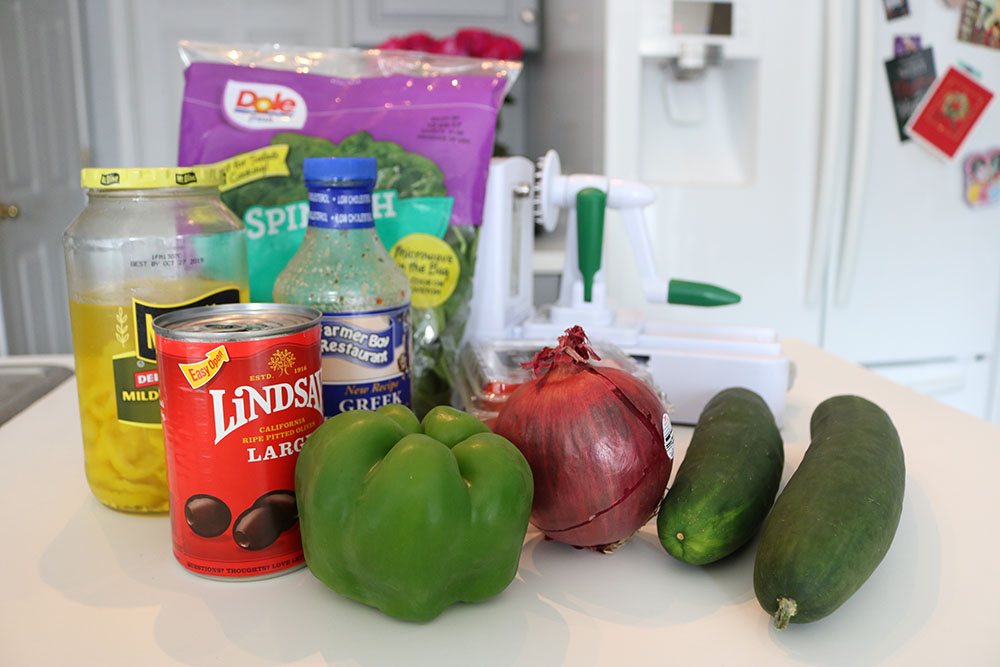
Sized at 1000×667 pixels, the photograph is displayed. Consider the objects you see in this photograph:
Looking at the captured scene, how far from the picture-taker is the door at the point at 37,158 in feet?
7.84

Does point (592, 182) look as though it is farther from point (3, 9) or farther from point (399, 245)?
point (3, 9)

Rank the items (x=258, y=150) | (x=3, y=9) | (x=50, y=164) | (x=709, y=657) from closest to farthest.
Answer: (x=709, y=657) → (x=258, y=150) → (x=3, y=9) → (x=50, y=164)

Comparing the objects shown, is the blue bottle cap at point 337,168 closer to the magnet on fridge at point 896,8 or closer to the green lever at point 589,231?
the green lever at point 589,231

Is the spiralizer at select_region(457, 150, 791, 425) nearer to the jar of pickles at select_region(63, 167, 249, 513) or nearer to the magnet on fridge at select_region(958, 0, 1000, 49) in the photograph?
the jar of pickles at select_region(63, 167, 249, 513)

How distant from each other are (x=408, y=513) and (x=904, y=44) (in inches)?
73.0

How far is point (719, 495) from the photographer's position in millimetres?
506

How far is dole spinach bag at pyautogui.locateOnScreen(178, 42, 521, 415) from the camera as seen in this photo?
812 millimetres

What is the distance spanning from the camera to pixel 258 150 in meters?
0.81

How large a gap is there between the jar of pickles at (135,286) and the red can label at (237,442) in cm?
8

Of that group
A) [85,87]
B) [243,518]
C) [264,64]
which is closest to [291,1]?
[85,87]

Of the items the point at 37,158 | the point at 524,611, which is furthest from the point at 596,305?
the point at 37,158

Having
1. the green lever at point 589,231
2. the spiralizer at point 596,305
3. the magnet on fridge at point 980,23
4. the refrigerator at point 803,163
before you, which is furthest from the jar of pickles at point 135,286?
the magnet on fridge at point 980,23

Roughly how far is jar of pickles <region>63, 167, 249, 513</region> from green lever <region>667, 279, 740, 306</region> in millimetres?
493

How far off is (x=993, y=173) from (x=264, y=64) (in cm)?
183
